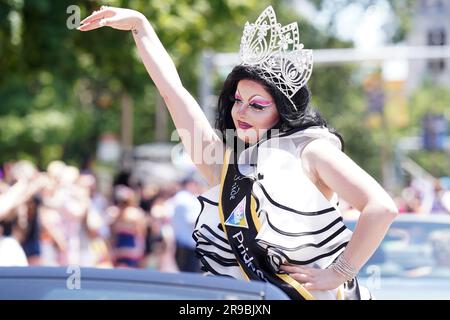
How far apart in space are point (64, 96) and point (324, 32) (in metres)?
5.79

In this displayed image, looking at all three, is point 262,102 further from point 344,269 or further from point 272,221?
point 344,269

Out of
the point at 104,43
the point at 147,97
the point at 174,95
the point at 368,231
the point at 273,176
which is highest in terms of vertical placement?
the point at 147,97

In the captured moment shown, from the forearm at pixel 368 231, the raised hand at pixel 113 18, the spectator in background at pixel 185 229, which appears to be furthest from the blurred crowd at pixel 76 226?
the forearm at pixel 368 231

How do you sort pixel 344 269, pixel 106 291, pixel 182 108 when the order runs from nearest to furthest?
pixel 106 291 < pixel 344 269 < pixel 182 108

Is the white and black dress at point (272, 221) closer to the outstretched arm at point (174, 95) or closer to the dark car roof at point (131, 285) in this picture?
the outstretched arm at point (174, 95)

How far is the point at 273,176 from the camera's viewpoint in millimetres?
2916

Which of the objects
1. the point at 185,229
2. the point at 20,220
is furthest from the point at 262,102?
the point at 185,229

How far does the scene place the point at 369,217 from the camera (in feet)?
9.14

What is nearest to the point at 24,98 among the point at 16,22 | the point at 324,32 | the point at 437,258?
the point at 324,32

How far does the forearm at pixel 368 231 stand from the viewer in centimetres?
278

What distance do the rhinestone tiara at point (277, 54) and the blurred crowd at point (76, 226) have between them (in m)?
2.81

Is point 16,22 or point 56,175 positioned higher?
point 16,22

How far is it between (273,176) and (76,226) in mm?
6811
